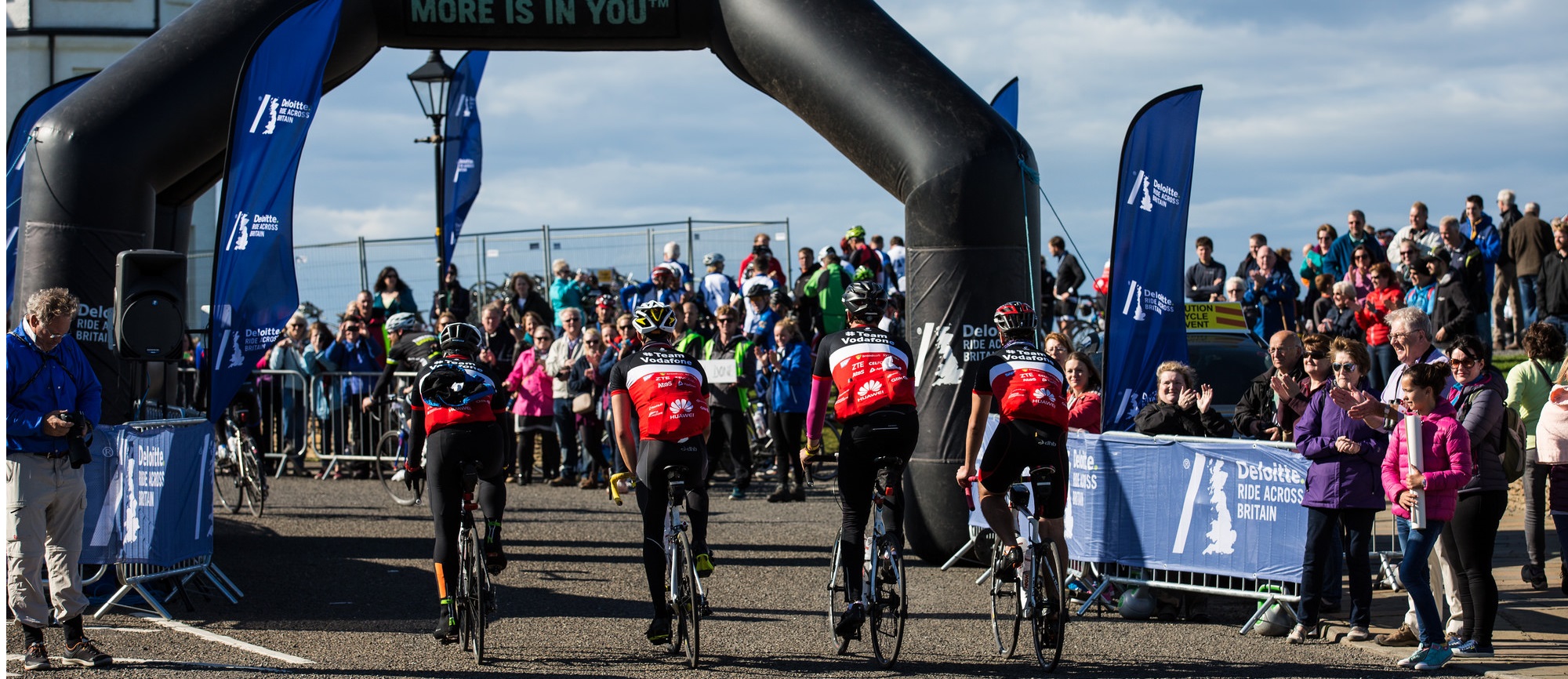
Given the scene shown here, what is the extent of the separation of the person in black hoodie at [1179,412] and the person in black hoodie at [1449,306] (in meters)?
5.87

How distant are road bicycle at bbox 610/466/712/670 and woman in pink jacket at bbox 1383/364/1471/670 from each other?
3614 mm

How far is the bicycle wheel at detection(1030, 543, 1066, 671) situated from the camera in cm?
743

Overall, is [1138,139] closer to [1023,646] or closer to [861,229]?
[1023,646]

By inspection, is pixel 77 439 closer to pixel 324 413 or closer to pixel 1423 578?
pixel 1423 578

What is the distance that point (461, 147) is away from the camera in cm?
1836

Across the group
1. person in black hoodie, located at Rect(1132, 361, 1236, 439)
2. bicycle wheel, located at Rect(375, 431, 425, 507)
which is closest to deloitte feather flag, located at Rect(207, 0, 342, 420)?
bicycle wheel, located at Rect(375, 431, 425, 507)

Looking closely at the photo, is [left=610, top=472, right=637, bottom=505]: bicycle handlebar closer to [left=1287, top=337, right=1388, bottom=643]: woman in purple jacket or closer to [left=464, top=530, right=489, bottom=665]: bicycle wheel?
[left=464, top=530, right=489, bottom=665]: bicycle wheel

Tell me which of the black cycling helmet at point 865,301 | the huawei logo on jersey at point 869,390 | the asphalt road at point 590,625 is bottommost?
the asphalt road at point 590,625

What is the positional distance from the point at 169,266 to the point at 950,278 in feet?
17.0

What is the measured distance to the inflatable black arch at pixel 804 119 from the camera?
32.4 feet

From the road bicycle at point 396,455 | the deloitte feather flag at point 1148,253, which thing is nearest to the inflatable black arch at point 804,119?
the deloitte feather flag at point 1148,253

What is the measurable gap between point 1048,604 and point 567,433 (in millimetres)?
9213

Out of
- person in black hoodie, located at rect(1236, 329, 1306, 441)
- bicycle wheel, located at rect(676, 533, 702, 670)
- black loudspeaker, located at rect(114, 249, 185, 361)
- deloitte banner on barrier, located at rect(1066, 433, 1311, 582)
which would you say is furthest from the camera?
person in black hoodie, located at rect(1236, 329, 1306, 441)

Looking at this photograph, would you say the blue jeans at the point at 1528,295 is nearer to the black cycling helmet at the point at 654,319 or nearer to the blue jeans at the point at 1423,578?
the blue jeans at the point at 1423,578
